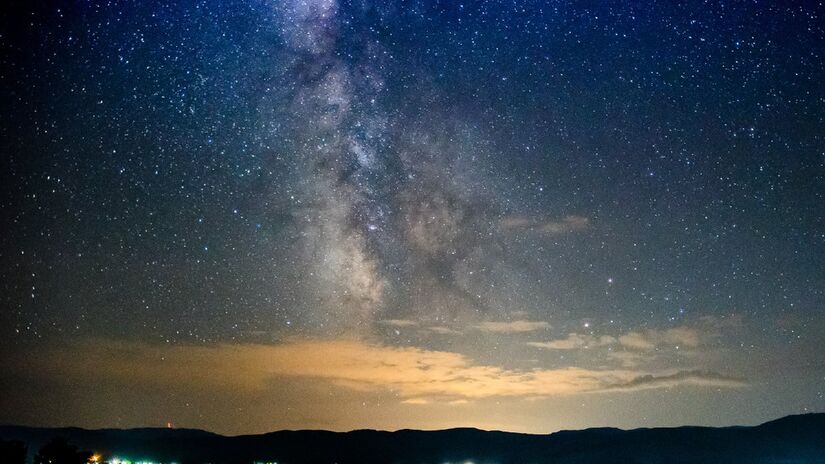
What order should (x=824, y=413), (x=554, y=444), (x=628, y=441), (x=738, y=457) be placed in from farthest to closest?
(x=824, y=413) → (x=554, y=444) → (x=628, y=441) → (x=738, y=457)

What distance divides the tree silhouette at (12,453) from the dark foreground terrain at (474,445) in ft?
314

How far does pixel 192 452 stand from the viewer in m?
145

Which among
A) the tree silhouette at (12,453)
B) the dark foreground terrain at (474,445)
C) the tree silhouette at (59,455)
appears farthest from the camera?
the dark foreground terrain at (474,445)

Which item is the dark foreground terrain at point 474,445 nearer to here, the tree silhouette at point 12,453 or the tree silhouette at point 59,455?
the tree silhouette at point 59,455

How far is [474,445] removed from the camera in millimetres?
158375

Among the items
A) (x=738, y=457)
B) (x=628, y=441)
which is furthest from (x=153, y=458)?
(x=738, y=457)

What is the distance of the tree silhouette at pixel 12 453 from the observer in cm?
2737

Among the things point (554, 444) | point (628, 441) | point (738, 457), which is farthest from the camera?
point (554, 444)

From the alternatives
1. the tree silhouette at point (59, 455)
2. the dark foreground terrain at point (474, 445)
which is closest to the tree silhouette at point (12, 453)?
the tree silhouette at point (59, 455)

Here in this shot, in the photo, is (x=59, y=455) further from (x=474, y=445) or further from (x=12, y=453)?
(x=474, y=445)

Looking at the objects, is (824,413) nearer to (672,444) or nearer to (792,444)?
(792,444)

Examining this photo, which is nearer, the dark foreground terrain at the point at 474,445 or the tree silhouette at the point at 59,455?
the tree silhouette at the point at 59,455

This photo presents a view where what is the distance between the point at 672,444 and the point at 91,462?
120 metres

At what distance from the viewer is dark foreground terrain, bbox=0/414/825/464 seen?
400ft
